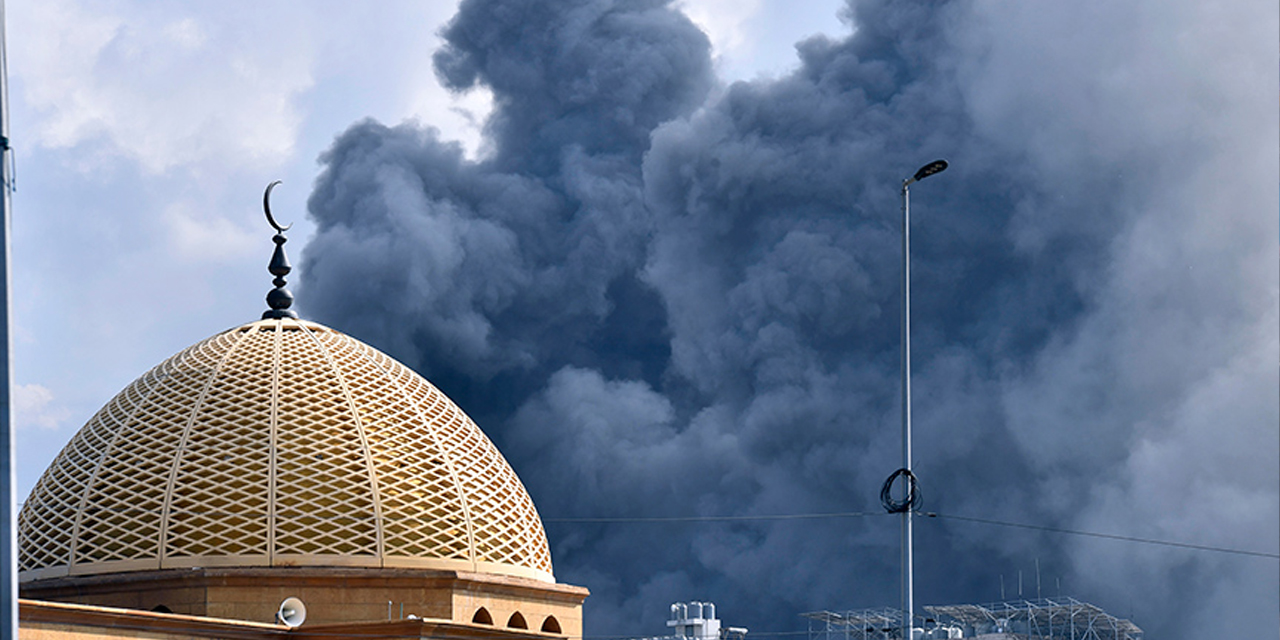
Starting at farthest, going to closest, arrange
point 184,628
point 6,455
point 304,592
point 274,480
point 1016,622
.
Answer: point 1016,622, point 274,480, point 304,592, point 184,628, point 6,455

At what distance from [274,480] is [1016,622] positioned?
28.0 m

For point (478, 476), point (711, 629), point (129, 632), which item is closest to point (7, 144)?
point (129, 632)

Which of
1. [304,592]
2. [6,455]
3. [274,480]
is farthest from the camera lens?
[274,480]

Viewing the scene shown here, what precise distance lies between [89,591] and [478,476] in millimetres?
5341

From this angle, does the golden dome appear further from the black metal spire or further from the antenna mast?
the antenna mast

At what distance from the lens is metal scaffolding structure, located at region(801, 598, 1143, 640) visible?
46.1 m

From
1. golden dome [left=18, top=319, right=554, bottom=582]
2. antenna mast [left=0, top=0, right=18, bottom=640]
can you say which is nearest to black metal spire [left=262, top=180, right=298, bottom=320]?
golden dome [left=18, top=319, right=554, bottom=582]

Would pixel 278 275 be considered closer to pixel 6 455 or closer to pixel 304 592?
pixel 304 592

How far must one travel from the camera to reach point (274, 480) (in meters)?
25.9

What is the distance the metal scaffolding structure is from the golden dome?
19.8m

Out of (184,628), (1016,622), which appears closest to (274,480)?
(184,628)

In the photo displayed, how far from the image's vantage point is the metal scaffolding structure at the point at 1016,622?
151ft

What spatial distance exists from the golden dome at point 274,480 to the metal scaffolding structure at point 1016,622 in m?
19.8

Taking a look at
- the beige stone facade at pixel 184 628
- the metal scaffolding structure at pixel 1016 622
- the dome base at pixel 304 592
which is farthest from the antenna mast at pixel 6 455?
the metal scaffolding structure at pixel 1016 622
